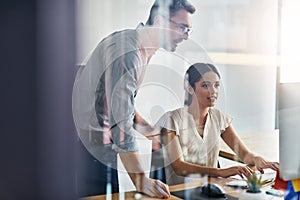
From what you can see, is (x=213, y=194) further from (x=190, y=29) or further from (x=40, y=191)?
(x=40, y=191)

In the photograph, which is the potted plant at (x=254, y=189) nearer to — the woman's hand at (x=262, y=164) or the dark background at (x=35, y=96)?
the woman's hand at (x=262, y=164)

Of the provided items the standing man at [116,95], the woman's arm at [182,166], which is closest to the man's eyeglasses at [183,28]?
the standing man at [116,95]

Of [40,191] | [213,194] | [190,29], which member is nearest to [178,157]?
[213,194]

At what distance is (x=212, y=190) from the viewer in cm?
117

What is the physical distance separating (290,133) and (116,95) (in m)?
0.62

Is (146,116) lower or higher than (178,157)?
higher

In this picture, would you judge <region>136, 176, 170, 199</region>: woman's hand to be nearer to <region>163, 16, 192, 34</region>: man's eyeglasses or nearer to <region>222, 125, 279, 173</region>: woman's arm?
<region>222, 125, 279, 173</region>: woman's arm

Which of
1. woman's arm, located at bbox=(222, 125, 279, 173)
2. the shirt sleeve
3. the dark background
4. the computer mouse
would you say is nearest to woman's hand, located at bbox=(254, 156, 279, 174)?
woman's arm, located at bbox=(222, 125, 279, 173)

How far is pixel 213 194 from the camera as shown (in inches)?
45.9

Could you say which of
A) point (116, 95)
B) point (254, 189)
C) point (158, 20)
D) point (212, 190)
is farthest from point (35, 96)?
point (254, 189)

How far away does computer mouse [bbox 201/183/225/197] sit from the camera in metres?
1.16

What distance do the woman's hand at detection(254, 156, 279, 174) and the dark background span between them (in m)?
0.70

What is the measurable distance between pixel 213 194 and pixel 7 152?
2.20 ft

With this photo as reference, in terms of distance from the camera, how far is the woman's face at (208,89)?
3.76ft
